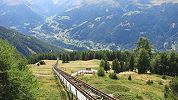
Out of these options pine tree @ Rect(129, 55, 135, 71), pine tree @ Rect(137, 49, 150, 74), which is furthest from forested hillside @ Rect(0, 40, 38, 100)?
pine tree @ Rect(129, 55, 135, 71)

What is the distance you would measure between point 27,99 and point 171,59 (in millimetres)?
135037

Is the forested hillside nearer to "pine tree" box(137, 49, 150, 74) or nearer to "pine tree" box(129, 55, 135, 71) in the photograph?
"pine tree" box(137, 49, 150, 74)

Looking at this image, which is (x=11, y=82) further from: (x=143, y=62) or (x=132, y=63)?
(x=132, y=63)

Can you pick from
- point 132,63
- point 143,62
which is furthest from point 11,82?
point 132,63

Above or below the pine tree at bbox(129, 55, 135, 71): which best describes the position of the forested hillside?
below

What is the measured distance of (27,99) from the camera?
169 ft

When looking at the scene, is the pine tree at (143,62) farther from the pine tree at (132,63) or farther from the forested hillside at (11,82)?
the forested hillside at (11,82)

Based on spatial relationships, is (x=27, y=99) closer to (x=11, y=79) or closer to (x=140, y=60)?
(x=11, y=79)

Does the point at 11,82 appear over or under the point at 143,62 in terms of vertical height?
under

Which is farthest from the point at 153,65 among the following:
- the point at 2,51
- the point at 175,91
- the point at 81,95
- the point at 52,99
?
the point at 2,51

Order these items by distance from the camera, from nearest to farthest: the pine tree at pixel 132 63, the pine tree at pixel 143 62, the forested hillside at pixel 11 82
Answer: the forested hillside at pixel 11 82, the pine tree at pixel 143 62, the pine tree at pixel 132 63

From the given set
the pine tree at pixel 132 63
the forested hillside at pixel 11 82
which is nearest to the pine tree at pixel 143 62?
the pine tree at pixel 132 63

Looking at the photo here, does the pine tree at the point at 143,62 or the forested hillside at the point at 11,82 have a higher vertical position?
the pine tree at the point at 143,62

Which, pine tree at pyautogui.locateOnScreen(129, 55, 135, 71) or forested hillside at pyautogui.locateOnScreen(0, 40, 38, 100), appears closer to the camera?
forested hillside at pyautogui.locateOnScreen(0, 40, 38, 100)
